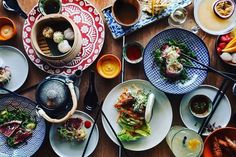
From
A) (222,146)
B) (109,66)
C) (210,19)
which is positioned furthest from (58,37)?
(222,146)

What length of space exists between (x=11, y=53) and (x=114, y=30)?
512 millimetres

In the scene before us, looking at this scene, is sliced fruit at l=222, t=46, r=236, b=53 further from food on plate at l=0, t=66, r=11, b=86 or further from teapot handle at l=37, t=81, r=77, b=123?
food on plate at l=0, t=66, r=11, b=86

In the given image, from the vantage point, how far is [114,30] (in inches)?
98.1

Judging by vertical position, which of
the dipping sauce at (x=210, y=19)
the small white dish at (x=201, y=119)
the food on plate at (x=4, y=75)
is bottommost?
the small white dish at (x=201, y=119)

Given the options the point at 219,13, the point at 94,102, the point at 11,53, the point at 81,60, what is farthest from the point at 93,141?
the point at 219,13

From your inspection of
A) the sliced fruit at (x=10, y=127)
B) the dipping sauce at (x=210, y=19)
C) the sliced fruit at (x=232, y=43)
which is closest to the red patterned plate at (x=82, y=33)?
the sliced fruit at (x=10, y=127)

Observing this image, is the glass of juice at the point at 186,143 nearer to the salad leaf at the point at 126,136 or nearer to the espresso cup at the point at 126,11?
the salad leaf at the point at 126,136

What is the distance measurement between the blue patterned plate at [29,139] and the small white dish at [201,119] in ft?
2.18

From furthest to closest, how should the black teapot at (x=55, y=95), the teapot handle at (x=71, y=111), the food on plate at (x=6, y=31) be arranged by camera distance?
the food on plate at (x=6, y=31) → the black teapot at (x=55, y=95) → the teapot handle at (x=71, y=111)

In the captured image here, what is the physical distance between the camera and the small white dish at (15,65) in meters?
2.51

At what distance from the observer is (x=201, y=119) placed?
8.08 ft

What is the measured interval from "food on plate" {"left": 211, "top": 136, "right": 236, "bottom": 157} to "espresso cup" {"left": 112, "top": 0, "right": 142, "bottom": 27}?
67 cm

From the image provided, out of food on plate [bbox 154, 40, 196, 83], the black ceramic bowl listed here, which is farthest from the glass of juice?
the black ceramic bowl

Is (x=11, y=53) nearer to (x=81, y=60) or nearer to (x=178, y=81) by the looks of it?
(x=81, y=60)
